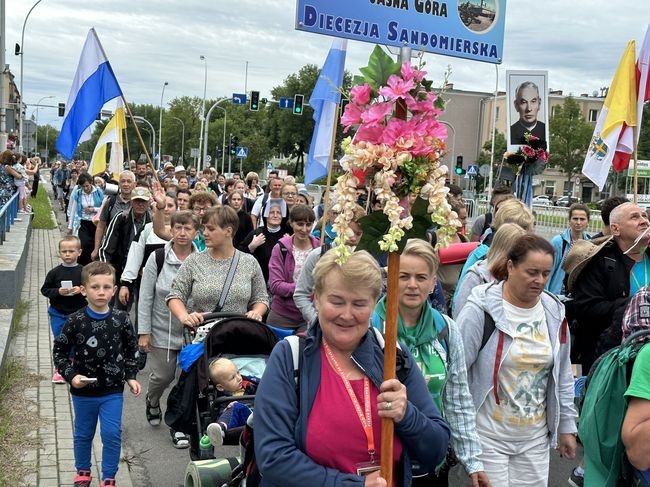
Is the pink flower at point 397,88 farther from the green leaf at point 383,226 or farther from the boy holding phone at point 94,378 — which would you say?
the boy holding phone at point 94,378

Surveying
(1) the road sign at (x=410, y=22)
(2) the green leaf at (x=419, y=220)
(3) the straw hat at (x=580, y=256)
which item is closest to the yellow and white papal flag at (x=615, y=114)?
(1) the road sign at (x=410, y=22)

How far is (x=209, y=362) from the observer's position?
484cm

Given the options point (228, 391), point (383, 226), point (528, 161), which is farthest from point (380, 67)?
point (528, 161)

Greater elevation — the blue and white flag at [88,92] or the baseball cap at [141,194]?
the blue and white flag at [88,92]

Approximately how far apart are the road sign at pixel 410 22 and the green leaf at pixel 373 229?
15.1 ft

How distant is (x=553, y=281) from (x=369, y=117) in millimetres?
4995

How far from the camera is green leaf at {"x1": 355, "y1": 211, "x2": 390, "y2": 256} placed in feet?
9.02

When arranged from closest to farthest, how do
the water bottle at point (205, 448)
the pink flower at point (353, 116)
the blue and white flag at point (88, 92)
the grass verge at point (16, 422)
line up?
the pink flower at point (353, 116), the water bottle at point (205, 448), the grass verge at point (16, 422), the blue and white flag at point (88, 92)

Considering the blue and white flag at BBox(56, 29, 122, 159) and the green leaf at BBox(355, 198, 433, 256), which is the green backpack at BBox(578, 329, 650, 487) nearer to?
the green leaf at BBox(355, 198, 433, 256)

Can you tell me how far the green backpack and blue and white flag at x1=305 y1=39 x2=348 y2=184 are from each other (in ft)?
17.2

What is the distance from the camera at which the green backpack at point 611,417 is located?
281 centimetres

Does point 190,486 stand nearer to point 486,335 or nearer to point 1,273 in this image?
point 486,335

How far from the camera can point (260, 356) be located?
5031mm

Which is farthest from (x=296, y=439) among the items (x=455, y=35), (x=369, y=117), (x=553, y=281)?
(x=455, y=35)
